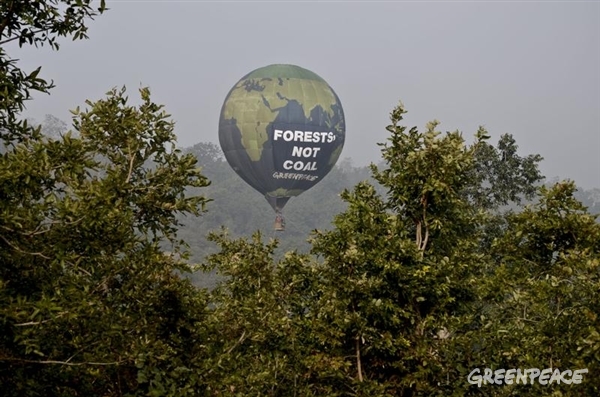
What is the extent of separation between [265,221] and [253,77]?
101m

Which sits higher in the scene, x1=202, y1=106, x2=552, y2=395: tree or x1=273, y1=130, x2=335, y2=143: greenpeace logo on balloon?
x1=273, y1=130, x2=335, y2=143: greenpeace logo on balloon

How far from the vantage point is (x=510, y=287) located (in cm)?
1653

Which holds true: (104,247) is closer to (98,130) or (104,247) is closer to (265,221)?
(98,130)

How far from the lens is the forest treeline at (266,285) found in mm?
12219

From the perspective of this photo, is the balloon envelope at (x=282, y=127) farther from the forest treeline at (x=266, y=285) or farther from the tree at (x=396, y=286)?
the tree at (x=396, y=286)

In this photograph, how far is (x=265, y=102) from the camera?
64938mm

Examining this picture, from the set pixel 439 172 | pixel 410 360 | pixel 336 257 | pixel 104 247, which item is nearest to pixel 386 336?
pixel 410 360

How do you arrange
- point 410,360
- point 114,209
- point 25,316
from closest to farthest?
point 25,316 < point 114,209 < point 410,360

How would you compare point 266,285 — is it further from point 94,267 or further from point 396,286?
point 94,267

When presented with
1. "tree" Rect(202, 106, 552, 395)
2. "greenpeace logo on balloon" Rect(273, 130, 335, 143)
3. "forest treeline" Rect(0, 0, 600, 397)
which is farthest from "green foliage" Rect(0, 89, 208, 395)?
"greenpeace logo on balloon" Rect(273, 130, 335, 143)

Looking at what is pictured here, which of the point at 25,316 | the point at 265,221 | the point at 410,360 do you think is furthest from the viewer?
the point at 265,221

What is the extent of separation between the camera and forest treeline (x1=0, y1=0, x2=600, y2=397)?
12.2 meters

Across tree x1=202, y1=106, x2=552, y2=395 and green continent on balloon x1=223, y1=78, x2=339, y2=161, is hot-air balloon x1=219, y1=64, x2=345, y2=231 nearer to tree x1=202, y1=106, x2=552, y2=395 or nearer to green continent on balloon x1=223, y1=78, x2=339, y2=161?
green continent on balloon x1=223, y1=78, x2=339, y2=161

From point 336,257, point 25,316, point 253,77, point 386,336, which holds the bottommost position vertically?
point 25,316
